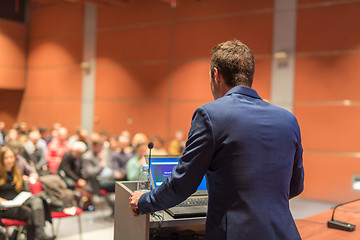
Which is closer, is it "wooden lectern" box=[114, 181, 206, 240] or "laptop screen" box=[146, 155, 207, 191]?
"wooden lectern" box=[114, 181, 206, 240]

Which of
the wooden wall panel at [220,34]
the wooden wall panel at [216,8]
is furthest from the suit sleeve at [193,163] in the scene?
the wooden wall panel at [216,8]

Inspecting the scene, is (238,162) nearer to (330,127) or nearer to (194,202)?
(194,202)

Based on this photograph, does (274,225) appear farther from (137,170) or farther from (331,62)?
(331,62)

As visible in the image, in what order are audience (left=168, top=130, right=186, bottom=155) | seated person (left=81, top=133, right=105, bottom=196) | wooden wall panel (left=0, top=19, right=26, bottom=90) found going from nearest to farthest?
seated person (left=81, top=133, right=105, bottom=196) → audience (left=168, top=130, right=186, bottom=155) → wooden wall panel (left=0, top=19, right=26, bottom=90)

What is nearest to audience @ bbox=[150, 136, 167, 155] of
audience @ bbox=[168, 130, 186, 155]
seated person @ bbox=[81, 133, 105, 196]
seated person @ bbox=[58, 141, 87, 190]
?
audience @ bbox=[168, 130, 186, 155]

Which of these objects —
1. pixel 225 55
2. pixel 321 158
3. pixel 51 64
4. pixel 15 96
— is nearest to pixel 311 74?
pixel 321 158

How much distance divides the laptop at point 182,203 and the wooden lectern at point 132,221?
0.04 metres

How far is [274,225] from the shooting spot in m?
1.41

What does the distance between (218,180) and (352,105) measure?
20.2ft

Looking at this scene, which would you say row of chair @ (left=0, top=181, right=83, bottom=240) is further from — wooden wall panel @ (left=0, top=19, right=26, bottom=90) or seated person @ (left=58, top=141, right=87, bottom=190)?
wooden wall panel @ (left=0, top=19, right=26, bottom=90)

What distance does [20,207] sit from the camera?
4.11 metres

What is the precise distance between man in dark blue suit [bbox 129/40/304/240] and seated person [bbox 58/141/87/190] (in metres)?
4.62

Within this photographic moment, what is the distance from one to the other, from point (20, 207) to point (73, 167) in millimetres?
1909

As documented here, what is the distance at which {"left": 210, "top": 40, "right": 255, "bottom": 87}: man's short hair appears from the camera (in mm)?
1489
